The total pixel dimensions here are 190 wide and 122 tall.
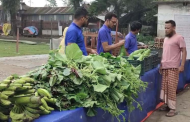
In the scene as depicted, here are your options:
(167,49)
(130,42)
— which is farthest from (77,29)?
(167,49)

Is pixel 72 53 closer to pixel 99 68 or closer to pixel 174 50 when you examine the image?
pixel 99 68

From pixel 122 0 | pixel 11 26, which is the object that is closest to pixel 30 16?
pixel 11 26

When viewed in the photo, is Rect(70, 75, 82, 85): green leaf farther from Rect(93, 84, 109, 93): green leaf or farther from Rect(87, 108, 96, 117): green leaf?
Rect(87, 108, 96, 117): green leaf

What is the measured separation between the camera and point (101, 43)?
4.93 m

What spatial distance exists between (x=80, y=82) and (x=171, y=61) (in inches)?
110

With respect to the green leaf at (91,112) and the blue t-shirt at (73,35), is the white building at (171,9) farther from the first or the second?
the green leaf at (91,112)

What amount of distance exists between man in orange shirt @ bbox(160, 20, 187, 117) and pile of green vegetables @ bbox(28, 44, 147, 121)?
1.93 m

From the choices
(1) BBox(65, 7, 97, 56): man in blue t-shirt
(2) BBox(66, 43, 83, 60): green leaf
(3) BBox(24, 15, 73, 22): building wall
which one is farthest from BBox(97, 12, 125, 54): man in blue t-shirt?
(3) BBox(24, 15, 73, 22): building wall

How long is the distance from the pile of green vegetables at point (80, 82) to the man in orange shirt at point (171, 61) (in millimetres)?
1928

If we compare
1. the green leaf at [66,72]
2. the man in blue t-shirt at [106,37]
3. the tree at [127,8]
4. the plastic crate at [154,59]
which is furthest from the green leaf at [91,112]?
the tree at [127,8]

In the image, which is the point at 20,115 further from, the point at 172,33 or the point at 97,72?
the point at 172,33

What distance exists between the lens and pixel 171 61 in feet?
16.7

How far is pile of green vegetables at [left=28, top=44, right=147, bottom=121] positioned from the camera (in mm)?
2676

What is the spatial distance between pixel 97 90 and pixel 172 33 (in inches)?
113
